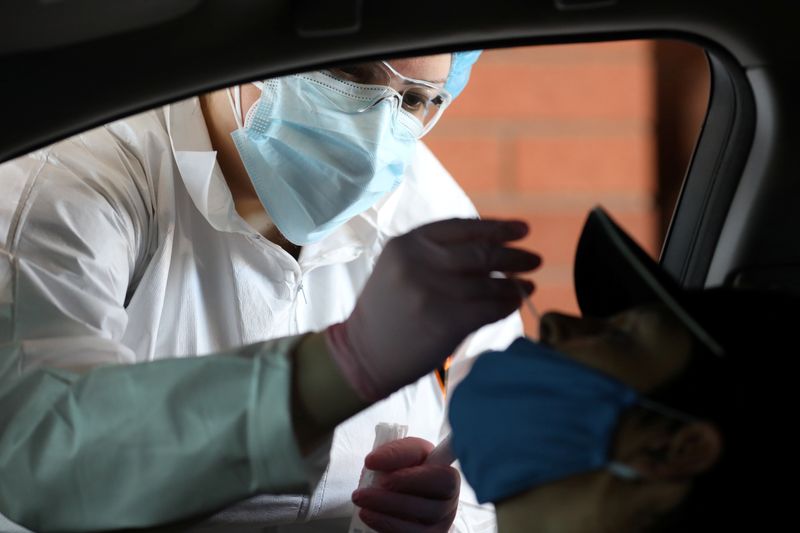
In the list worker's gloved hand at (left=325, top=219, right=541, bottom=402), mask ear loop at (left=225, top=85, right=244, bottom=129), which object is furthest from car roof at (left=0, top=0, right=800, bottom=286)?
mask ear loop at (left=225, top=85, right=244, bottom=129)

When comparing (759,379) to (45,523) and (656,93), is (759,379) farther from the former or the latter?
(656,93)

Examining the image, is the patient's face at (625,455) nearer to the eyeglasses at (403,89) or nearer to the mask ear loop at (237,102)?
the eyeglasses at (403,89)

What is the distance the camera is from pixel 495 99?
6.50 ft

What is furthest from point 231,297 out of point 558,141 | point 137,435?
point 558,141

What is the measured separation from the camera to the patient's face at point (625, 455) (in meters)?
0.43

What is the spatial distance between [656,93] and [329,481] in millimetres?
1459

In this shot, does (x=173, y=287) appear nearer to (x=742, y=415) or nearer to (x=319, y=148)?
(x=319, y=148)

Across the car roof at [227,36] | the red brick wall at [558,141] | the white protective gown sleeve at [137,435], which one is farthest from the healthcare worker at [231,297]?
the red brick wall at [558,141]

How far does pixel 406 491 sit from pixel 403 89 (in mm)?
382

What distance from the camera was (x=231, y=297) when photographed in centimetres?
102

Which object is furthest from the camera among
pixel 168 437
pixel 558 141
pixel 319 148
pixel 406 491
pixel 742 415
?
pixel 558 141

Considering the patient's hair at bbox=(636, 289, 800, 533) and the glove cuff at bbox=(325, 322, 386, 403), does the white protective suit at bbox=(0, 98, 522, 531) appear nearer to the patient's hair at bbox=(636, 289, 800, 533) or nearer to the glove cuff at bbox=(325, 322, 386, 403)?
the glove cuff at bbox=(325, 322, 386, 403)

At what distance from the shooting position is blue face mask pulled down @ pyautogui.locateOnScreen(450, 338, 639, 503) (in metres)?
0.43

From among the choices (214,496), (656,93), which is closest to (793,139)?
(214,496)
